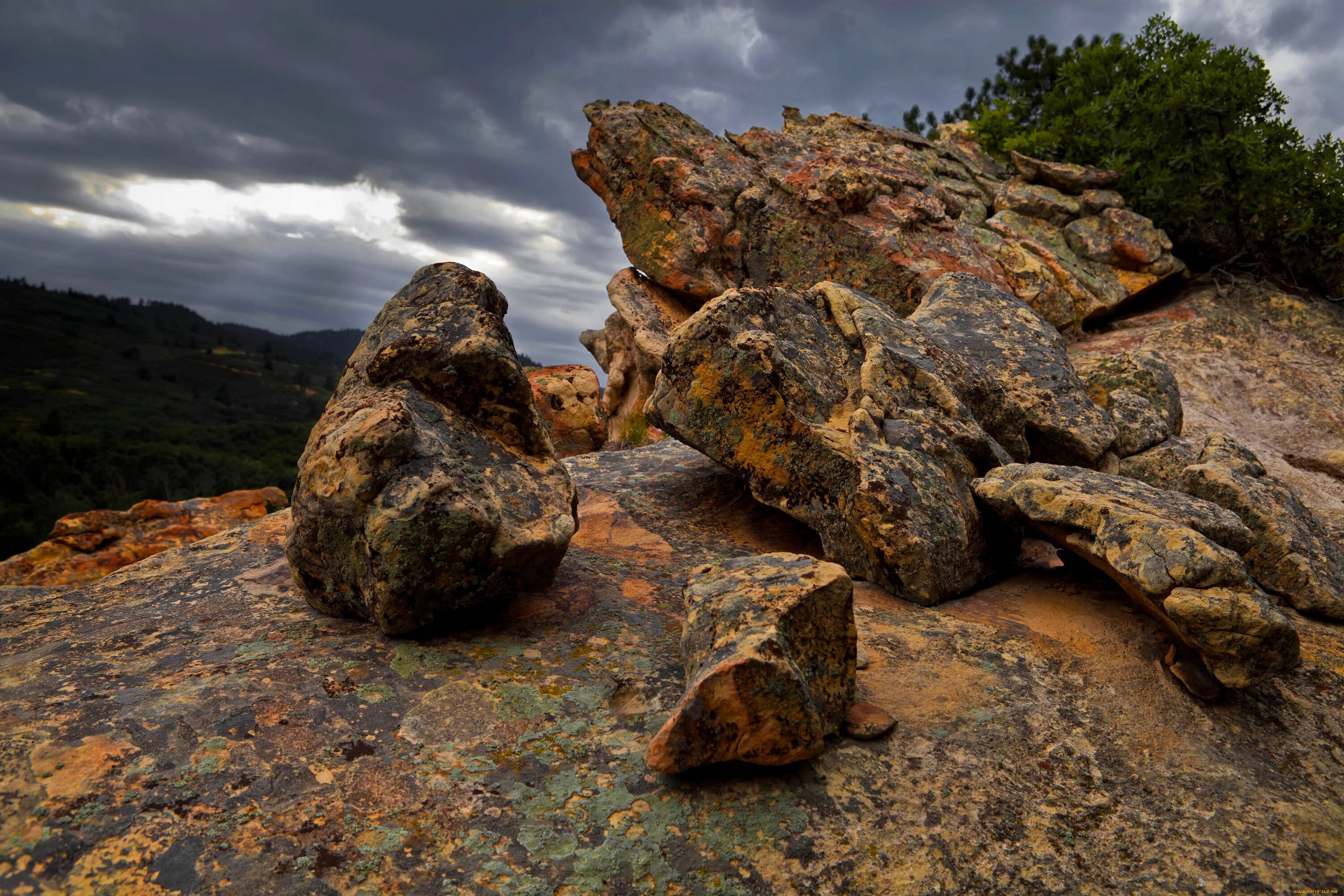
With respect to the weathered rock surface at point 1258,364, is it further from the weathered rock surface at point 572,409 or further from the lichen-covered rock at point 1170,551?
the weathered rock surface at point 572,409

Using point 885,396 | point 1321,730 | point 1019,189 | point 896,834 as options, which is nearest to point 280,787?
point 896,834

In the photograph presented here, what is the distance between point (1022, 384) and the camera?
7801 mm

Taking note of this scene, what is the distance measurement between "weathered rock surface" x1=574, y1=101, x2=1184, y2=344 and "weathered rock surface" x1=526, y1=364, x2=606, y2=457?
8.52 ft

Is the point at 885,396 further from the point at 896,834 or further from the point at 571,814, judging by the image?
the point at 571,814

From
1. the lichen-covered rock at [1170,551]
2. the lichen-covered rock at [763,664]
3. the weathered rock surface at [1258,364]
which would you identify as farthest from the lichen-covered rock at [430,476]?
the weathered rock surface at [1258,364]

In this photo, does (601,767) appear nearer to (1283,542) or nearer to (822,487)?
(822,487)

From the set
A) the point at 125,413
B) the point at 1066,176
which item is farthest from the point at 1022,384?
the point at 125,413

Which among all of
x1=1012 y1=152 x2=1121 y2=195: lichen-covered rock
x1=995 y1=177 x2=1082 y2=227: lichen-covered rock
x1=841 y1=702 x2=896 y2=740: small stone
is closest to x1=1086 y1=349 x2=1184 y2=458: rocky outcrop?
x1=841 y1=702 x2=896 y2=740: small stone

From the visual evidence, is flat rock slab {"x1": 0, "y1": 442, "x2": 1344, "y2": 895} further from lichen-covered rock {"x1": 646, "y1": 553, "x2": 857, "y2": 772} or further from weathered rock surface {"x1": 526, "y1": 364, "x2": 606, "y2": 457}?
weathered rock surface {"x1": 526, "y1": 364, "x2": 606, "y2": 457}

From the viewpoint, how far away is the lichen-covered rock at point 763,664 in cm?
366

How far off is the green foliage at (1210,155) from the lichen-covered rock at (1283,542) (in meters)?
12.2

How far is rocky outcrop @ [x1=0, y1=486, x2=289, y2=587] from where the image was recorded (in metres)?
9.82

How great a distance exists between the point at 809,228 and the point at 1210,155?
359 inches

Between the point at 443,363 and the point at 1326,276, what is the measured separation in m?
18.2
